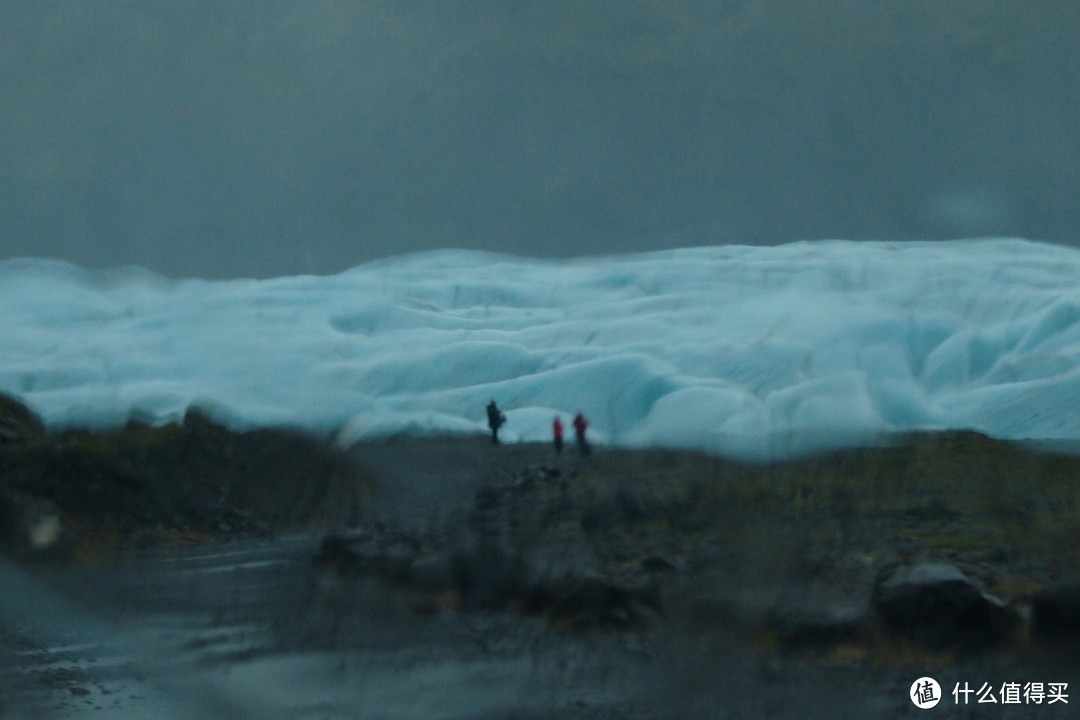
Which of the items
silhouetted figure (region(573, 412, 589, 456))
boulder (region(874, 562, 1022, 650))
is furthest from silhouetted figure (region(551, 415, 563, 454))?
boulder (region(874, 562, 1022, 650))

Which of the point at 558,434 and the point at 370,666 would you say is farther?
the point at 558,434

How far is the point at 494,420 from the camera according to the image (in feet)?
35.0

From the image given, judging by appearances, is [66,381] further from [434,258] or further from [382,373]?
[434,258]

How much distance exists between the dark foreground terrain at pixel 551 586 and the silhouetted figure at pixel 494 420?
0.54 ft

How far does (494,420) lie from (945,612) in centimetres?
544

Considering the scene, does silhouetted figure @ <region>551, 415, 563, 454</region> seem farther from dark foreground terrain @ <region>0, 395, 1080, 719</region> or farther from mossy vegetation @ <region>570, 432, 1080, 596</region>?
mossy vegetation @ <region>570, 432, 1080, 596</region>

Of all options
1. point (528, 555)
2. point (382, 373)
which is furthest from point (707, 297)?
point (528, 555)

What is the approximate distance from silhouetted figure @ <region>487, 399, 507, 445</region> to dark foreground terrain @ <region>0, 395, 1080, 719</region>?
0.16 metres

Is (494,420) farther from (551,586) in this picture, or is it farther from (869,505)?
(551,586)

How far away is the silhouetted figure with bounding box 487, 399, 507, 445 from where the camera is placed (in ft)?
34.8

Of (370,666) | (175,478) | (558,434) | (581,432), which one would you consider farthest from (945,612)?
(175,478)

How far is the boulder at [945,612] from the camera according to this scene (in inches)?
224

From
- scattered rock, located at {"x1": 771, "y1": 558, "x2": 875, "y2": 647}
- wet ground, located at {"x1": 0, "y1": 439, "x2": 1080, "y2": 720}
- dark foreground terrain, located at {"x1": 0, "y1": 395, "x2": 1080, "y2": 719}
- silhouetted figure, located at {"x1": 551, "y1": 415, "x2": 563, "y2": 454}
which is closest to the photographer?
wet ground, located at {"x1": 0, "y1": 439, "x2": 1080, "y2": 720}

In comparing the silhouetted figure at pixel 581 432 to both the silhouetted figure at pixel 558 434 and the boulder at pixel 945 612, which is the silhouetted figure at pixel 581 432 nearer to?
the silhouetted figure at pixel 558 434
